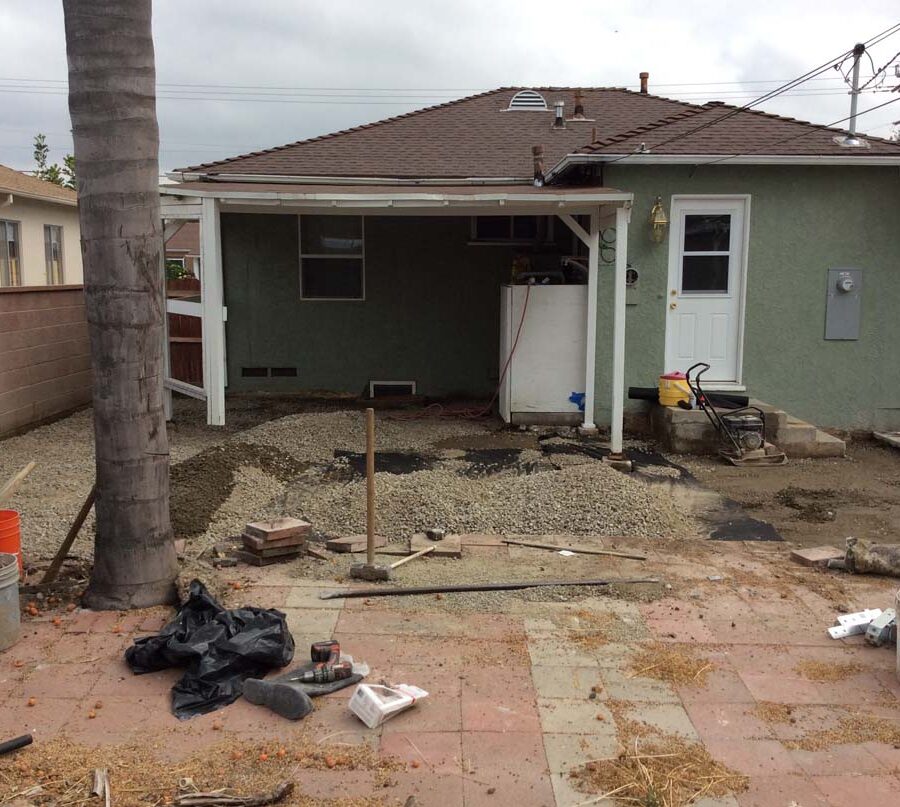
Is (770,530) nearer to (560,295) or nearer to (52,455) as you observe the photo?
(560,295)

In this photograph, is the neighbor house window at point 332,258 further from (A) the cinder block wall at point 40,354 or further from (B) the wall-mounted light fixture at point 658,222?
(B) the wall-mounted light fixture at point 658,222

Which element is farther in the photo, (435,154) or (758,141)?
(435,154)

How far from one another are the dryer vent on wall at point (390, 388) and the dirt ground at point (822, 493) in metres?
4.70

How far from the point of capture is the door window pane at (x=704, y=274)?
34.8 feet

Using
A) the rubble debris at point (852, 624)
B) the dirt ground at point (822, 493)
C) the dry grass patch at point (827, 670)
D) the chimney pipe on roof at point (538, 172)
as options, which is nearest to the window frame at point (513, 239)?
the chimney pipe on roof at point (538, 172)

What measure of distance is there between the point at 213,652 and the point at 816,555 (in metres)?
4.05

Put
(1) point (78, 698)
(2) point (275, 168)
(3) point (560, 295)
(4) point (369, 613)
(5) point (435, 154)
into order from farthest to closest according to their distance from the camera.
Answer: (5) point (435, 154) → (2) point (275, 168) → (3) point (560, 295) → (4) point (369, 613) → (1) point (78, 698)

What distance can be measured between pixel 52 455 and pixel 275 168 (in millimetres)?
4894

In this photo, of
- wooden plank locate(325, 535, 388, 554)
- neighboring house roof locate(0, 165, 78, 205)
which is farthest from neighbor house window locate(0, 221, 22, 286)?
wooden plank locate(325, 535, 388, 554)

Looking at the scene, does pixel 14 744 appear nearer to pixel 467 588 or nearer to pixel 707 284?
pixel 467 588

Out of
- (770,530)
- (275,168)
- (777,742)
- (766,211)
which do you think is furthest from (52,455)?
(766,211)

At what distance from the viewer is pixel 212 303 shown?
925cm

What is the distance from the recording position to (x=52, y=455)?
29.8 ft

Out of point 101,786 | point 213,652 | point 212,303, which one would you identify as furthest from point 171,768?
point 212,303
